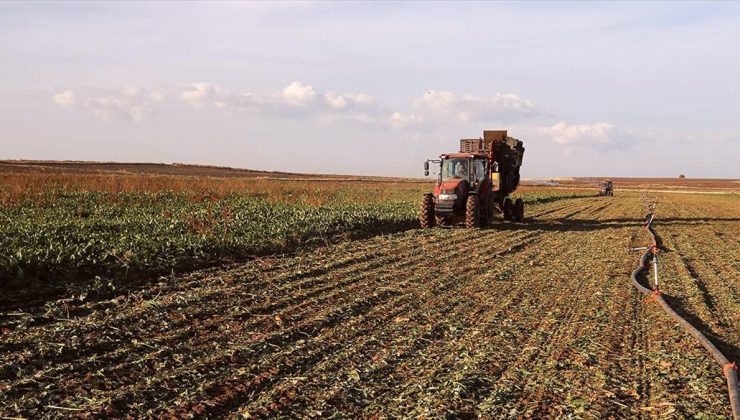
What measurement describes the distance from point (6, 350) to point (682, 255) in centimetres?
1287

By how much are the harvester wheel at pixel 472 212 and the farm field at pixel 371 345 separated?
21.1ft

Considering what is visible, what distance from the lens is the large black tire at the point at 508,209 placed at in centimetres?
2070

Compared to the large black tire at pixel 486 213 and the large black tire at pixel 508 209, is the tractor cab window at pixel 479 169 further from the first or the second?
the large black tire at pixel 508 209

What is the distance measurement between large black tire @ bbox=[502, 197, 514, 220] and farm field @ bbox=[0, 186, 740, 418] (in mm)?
10747

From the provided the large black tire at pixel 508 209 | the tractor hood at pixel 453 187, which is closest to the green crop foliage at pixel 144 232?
the tractor hood at pixel 453 187

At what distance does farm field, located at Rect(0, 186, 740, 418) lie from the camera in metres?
4.26

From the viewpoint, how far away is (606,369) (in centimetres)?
506

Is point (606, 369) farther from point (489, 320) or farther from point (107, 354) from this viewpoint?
point (107, 354)

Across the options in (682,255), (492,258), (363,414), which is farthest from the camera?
(682,255)

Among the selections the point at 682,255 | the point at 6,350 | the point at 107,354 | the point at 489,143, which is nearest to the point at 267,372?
the point at 107,354

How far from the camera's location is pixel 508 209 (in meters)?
20.8

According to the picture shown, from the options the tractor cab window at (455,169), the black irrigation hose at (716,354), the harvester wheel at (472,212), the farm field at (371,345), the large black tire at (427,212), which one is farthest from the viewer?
the tractor cab window at (455,169)

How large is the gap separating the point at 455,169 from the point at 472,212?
170 centimetres

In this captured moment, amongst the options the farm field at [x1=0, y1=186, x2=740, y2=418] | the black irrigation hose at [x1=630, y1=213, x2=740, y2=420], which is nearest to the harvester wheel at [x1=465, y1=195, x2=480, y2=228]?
the farm field at [x1=0, y1=186, x2=740, y2=418]
